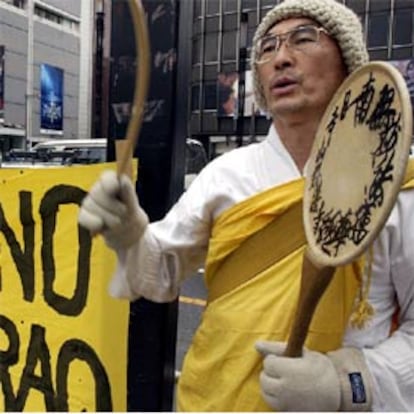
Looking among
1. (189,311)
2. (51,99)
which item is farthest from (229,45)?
(189,311)

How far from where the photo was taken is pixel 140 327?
1.71 meters

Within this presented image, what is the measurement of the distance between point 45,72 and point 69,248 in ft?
102

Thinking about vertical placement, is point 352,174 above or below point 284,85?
below

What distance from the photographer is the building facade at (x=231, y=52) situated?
21656 mm

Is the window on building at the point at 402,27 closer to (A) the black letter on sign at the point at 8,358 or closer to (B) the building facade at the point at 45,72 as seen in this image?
(B) the building facade at the point at 45,72

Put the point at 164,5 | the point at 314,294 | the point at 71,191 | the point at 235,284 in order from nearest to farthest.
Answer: the point at 314,294, the point at 235,284, the point at 164,5, the point at 71,191

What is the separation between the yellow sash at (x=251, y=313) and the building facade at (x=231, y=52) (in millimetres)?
18763

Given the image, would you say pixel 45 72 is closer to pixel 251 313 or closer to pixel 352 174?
pixel 251 313

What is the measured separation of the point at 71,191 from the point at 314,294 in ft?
3.38

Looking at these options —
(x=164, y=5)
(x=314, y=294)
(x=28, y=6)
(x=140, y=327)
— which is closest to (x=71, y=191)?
(x=140, y=327)

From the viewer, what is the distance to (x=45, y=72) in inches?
1234

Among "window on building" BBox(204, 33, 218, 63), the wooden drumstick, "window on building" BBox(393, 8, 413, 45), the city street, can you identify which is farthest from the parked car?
"window on building" BBox(204, 33, 218, 63)

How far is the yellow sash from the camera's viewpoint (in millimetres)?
1159

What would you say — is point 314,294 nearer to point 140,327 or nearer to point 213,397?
point 213,397
